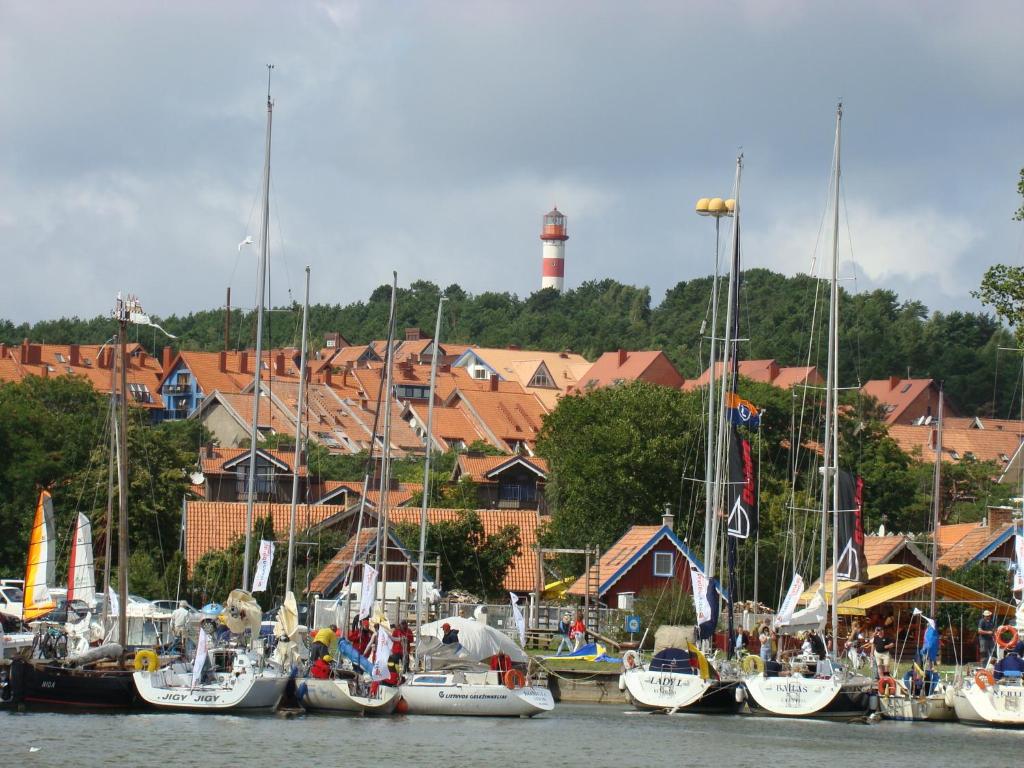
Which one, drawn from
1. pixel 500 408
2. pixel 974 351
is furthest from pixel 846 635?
pixel 974 351

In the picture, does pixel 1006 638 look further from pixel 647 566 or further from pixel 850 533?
pixel 647 566

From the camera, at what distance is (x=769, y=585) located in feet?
211

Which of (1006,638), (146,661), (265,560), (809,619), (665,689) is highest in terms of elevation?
(265,560)

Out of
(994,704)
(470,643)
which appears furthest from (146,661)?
(994,704)

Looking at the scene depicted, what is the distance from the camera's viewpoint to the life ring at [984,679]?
38469 millimetres

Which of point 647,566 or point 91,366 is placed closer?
point 647,566

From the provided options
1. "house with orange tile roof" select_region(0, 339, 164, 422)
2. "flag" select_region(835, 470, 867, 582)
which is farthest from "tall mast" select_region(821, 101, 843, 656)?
"house with orange tile roof" select_region(0, 339, 164, 422)

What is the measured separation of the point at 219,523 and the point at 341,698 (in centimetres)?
2732

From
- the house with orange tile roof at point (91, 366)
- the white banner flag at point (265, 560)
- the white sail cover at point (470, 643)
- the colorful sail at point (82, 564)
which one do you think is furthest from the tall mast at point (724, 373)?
the house with orange tile roof at point (91, 366)

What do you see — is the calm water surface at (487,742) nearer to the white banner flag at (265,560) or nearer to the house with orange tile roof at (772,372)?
the white banner flag at (265,560)

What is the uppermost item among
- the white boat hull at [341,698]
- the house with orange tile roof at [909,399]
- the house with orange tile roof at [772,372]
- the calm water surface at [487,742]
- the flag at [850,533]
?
the house with orange tile roof at [772,372]

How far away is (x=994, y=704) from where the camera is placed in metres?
38.3

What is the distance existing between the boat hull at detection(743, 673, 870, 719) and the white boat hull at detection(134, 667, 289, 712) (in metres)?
10.2

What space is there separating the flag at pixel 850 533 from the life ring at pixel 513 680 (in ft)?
30.3
